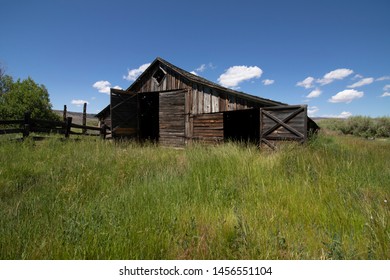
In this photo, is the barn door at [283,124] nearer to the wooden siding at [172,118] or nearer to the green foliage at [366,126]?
the wooden siding at [172,118]

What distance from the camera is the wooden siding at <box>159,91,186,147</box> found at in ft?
41.4

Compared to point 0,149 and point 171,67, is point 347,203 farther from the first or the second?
point 171,67

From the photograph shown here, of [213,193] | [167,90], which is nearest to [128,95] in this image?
[167,90]

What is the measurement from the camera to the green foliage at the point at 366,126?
2920cm

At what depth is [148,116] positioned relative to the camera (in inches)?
637

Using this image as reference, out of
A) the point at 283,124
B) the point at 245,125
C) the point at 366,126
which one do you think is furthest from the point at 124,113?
the point at 366,126

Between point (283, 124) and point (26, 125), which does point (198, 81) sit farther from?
point (26, 125)

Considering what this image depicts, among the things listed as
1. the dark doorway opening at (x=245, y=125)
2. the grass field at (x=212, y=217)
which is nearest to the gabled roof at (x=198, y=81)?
the dark doorway opening at (x=245, y=125)

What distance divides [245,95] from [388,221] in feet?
27.2

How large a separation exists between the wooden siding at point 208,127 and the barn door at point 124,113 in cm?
477

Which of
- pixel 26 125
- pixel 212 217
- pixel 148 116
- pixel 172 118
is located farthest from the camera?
pixel 148 116

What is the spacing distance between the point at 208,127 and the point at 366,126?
110 feet

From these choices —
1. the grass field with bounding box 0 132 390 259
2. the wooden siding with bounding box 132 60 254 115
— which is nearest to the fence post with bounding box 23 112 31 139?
the wooden siding with bounding box 132 60 254 115
